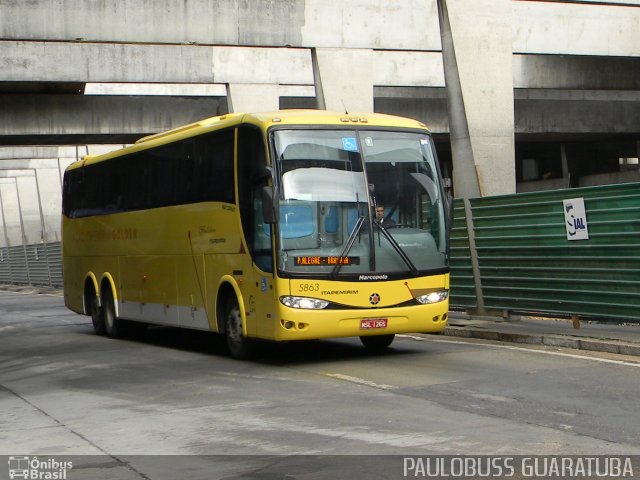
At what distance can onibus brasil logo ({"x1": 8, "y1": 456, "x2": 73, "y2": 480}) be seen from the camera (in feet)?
27.3

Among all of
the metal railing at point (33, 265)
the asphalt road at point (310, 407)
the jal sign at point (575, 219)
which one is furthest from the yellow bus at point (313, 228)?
the metal railing at point (33, 265)

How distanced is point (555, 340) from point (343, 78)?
13.8 meters

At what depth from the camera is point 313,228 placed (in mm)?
14242

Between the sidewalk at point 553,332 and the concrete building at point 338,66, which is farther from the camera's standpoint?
the concrete building at point 338,66

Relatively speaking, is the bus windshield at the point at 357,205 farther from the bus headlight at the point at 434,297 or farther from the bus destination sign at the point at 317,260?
the bus headlight at the point at 434,297

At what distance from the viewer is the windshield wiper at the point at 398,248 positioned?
14.6 m

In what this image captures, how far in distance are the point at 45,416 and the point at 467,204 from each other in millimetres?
10296

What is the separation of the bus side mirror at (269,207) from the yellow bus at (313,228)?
14mm

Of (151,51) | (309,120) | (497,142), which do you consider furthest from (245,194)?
(151,51)

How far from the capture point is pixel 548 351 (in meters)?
15.0

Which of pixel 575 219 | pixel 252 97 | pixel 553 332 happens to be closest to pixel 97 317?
pixel 553 332

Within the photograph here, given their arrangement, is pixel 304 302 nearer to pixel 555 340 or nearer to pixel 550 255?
pixel 555 340

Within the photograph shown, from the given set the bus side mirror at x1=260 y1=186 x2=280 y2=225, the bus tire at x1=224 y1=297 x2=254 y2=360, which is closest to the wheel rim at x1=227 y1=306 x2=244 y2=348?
the bus tire at x1=224 y1=297 x2=254 y2=360

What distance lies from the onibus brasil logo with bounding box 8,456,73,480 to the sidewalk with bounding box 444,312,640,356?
787cm
